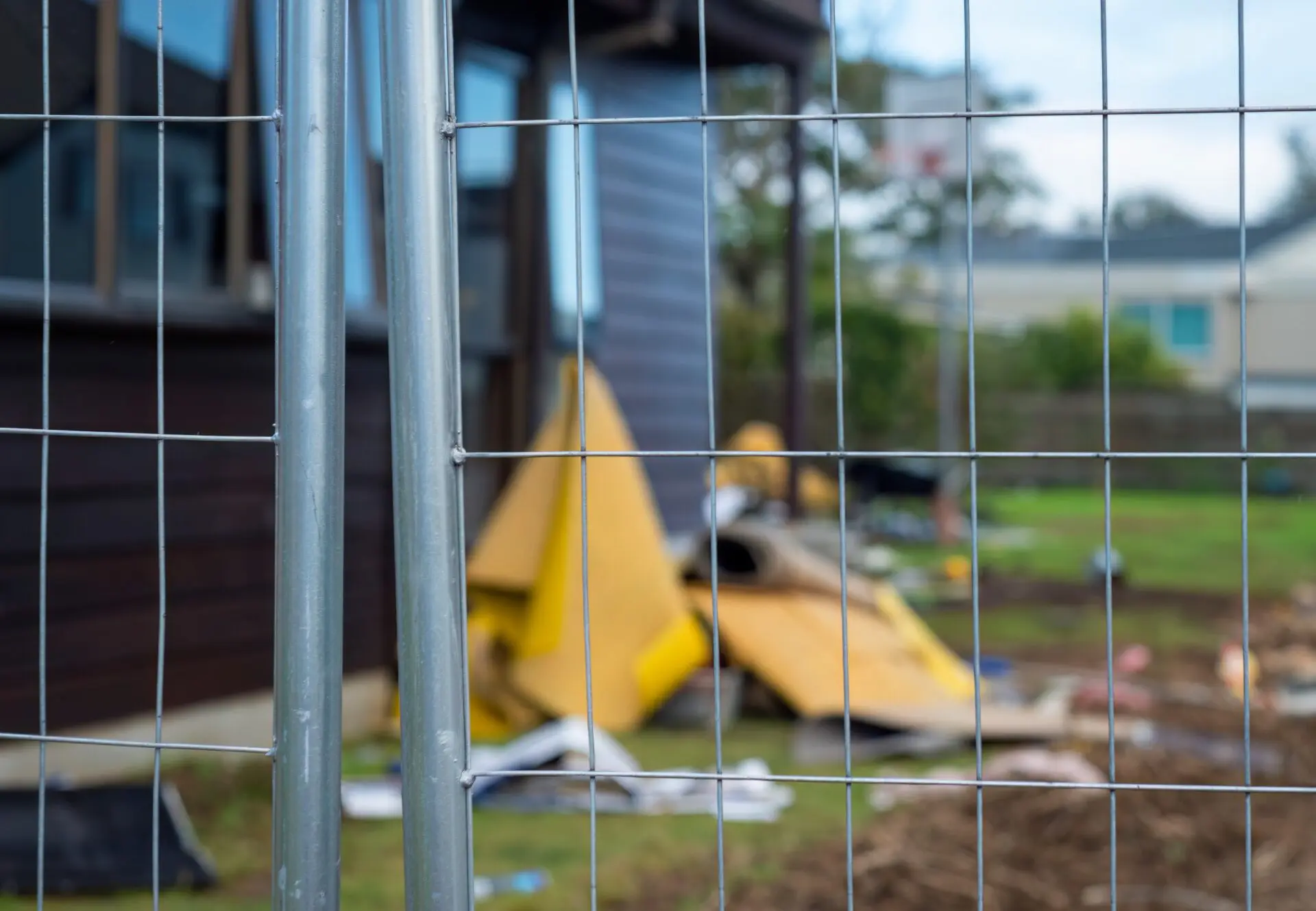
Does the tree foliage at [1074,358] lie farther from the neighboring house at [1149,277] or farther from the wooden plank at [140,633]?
the wooden plank at [140,633]

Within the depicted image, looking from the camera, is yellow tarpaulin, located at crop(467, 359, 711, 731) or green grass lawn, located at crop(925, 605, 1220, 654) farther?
green grass lawn, located at crop(925, 605, 1220, 654)

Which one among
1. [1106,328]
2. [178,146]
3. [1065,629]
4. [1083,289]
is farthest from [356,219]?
[1083,289]

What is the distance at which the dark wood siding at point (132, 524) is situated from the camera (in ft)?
13.9

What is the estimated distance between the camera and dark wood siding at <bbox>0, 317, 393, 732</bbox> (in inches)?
167

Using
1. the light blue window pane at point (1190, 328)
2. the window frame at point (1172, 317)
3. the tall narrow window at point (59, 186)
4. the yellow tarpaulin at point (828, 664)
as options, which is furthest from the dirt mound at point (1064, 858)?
the light blue window pane at point (1190, 328)

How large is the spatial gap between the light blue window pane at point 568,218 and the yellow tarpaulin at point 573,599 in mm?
1112

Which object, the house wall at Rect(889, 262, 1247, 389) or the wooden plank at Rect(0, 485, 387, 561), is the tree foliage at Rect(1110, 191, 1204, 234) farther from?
the wooden plank at Rect(0, 485, 387, 561)

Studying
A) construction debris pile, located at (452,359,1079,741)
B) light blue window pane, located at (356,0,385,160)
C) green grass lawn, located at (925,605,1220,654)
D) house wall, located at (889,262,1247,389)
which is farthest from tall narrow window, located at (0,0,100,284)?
house wall, located at (889,262,1247,389)

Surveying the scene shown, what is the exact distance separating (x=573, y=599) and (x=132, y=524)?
1870 mm

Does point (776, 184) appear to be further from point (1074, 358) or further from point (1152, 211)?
point (1152, 211)

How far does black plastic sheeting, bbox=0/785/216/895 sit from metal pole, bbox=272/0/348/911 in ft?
6.94

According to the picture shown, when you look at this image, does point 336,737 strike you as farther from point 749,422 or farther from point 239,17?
point 749,422

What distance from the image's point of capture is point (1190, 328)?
30.8 meters

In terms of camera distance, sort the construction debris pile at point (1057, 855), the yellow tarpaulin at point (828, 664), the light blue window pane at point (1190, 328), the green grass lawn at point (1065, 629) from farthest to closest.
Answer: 1. the light blue window pane at point (1190, 328)
2. the green grass lawn at point (1065, 629)
3. the yellow tarpaulin at point (828, 664)
4. the construction debris pile at point (1057, 855)
